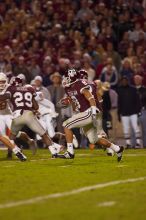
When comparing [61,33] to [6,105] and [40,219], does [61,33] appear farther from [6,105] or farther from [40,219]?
[40,219]

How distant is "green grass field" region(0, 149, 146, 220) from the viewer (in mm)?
6520

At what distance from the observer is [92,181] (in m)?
8.82

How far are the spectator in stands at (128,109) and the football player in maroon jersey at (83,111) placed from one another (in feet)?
15.2

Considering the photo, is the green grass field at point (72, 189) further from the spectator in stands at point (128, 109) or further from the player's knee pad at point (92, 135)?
the spectator in stands at point (128, 109)

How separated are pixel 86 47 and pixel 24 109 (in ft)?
22.5

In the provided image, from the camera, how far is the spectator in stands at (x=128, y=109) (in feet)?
53.7

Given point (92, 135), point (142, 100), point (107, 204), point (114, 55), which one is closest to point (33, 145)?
point (92, 135)

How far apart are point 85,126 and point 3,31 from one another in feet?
30.2

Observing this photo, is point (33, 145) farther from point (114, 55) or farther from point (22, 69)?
point (114, 55)

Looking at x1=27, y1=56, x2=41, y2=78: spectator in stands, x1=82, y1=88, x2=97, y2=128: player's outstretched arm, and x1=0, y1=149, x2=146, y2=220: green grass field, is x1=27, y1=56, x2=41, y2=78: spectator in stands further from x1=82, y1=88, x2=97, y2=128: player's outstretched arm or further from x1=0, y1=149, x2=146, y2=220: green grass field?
x1=82, y1=88, x2=97, y2=128: player's outstretched arm

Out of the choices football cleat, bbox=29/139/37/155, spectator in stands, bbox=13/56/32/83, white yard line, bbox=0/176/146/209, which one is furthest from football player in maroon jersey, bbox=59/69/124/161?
spectator in stands, bbox=13/56/32/83

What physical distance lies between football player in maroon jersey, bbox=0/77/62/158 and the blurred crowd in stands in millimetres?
3982

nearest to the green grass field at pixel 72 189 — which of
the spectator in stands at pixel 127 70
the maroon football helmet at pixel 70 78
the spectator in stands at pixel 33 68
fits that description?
the maroon football helmet at pixel 70 78

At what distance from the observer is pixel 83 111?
11.6 meters
